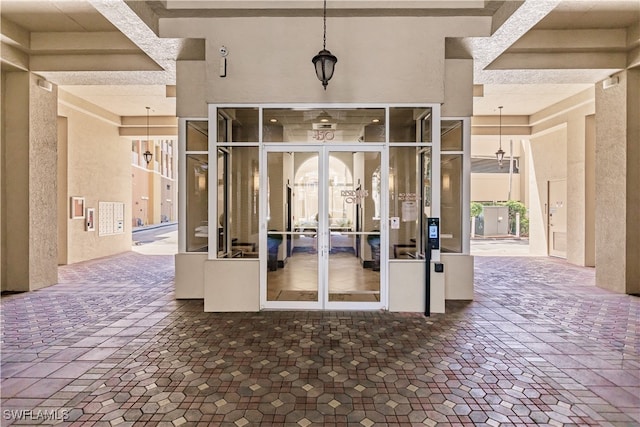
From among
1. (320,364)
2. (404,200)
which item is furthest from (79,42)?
(320,364)

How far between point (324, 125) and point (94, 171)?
8.85 m

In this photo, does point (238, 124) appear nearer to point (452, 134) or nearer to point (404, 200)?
point (404, 200)

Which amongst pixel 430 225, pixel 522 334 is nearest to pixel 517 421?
pixel 522 334

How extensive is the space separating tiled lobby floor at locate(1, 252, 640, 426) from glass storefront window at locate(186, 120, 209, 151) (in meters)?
2.75

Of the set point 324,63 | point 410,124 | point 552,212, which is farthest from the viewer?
point 552,212

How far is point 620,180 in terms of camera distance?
663 cm

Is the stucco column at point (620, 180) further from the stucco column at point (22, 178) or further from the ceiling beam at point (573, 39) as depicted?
the stucco column at point (22, 178)

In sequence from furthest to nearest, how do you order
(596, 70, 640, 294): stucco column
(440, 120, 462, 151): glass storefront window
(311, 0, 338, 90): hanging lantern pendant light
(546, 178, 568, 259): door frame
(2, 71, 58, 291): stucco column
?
(546, 178, 568, 259): door frame
(2, 71, 58, 291): stucco column
(596, 70, 640, 294): stucco column
(440, 120, 462, 151): glass storefront window
(311, 0, 338, 90): hanging lantern pendant light

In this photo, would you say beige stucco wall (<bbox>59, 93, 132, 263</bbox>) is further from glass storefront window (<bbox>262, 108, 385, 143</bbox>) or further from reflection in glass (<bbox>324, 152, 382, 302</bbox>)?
reflection in glass (<bbox>324, 152, 382, 302</bbox>)

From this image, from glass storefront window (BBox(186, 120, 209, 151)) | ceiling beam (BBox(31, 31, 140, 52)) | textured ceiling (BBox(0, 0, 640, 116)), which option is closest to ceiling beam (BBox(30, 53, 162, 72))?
textured ceiling (BBox(0, 0, 640, 116))

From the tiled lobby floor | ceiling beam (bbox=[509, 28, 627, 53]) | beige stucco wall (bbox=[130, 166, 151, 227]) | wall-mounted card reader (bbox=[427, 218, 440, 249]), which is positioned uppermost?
ceiling beam (bbox=[509, 28, 627, 53])

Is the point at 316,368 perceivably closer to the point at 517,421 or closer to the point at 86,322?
the point at 517,421

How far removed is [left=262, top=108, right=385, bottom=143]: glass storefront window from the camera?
18.4 feet

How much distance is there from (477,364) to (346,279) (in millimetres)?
2338
